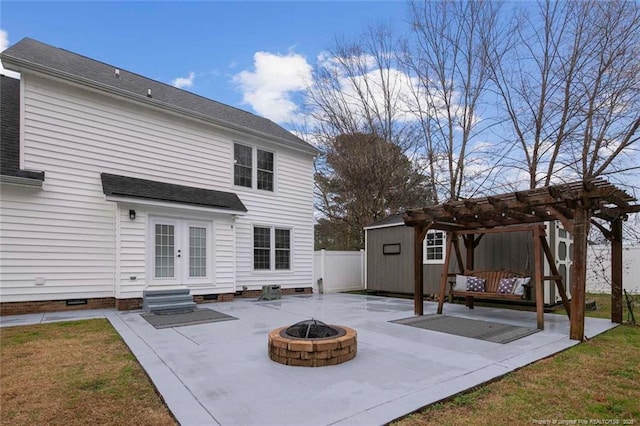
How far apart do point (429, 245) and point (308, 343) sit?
7.78m

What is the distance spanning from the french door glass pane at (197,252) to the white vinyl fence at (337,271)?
4.29m

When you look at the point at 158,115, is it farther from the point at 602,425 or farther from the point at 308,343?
the point at 602,425

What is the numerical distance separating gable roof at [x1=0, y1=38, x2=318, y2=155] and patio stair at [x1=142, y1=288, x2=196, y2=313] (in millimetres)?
4654

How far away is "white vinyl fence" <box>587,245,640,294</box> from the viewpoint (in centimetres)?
1197

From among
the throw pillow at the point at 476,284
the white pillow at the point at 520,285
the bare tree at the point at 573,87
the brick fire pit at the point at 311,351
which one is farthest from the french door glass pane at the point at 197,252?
the bare tree at the point at 573,87

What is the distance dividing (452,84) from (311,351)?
13412 mm

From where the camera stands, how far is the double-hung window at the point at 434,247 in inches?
412

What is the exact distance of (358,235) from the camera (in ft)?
58.0

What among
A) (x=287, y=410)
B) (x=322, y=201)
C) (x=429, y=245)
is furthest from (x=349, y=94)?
(x=287, y=410)

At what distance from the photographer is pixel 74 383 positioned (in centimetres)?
339

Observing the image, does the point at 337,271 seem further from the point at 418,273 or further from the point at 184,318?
the point at 184,318

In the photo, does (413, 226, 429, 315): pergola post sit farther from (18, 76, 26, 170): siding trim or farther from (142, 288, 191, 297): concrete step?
→ (18, 76, 26, 170): siding trim

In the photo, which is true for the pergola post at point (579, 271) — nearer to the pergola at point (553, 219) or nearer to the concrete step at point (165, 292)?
the pergola at point (553, 219)

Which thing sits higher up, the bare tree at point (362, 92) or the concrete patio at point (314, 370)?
the bare tree at point (362, 92)
